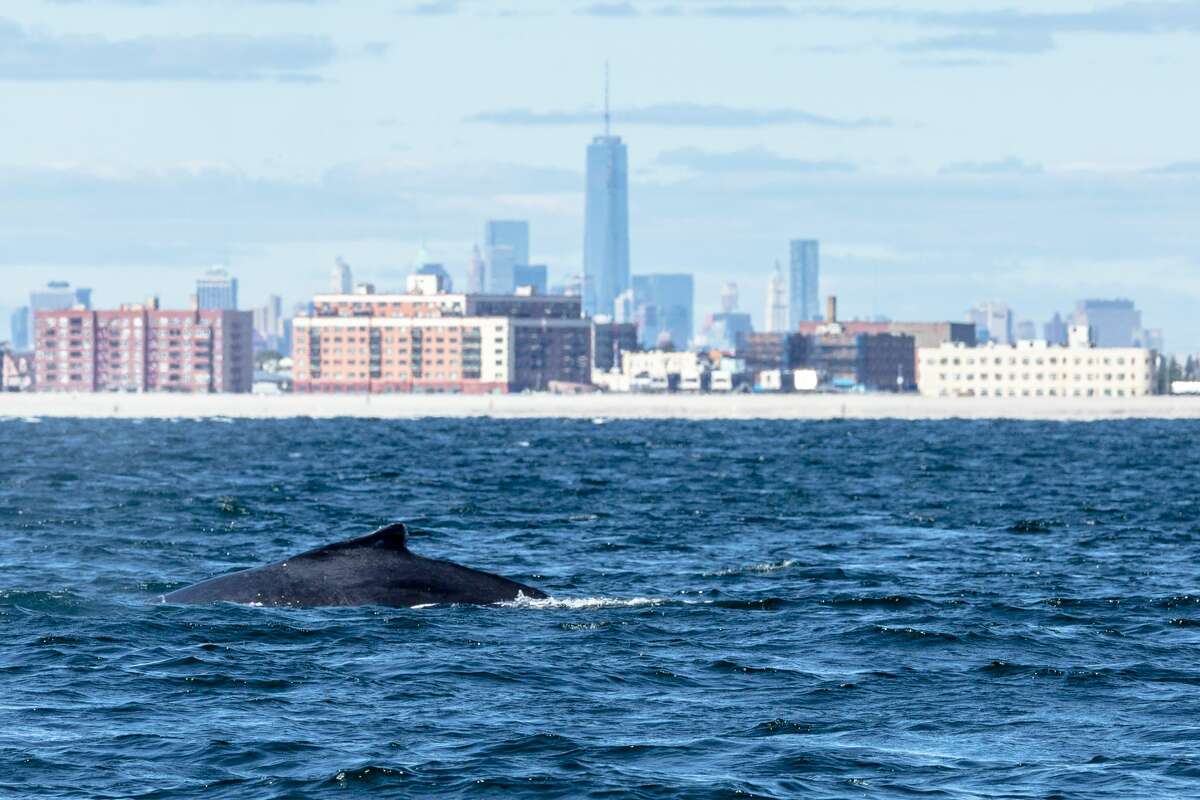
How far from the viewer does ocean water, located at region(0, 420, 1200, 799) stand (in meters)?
19.6

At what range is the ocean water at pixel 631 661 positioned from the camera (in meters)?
19.6

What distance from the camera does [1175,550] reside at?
4353cm

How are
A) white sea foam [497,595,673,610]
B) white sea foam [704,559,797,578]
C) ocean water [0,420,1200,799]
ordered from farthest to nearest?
white sea foam [704,559,797,578] → white sea foam [497,595,673,610] → ocean water [0,420,1200,799]

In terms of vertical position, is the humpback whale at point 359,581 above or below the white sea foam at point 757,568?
above

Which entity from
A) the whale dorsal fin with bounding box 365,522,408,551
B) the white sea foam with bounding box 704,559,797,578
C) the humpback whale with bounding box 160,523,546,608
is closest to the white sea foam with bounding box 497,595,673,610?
the humpback whale with bounding box 160,523,546,608

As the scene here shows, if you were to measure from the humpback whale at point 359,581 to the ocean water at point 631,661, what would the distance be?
399 mm

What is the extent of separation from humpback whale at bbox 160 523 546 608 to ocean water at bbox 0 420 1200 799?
399 millimetres

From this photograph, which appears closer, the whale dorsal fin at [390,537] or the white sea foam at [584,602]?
the whale dorsal fin at [390,537]

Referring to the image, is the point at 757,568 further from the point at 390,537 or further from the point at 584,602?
the point at 390,537

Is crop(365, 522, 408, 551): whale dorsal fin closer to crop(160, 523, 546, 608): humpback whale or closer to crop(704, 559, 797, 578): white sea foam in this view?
crop(160, 523, 546, 608): humpback whale

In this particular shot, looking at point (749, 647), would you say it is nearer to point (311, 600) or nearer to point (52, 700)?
point (311, 600)

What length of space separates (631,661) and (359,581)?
16.9 ft

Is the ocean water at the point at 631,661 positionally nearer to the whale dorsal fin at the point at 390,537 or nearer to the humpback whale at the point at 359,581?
the humpback whale at the point at 359,581

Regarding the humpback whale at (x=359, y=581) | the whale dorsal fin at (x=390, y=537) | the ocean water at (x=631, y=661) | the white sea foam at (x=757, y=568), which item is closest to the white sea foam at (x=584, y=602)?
the ocean water at (x=631, y=661)
